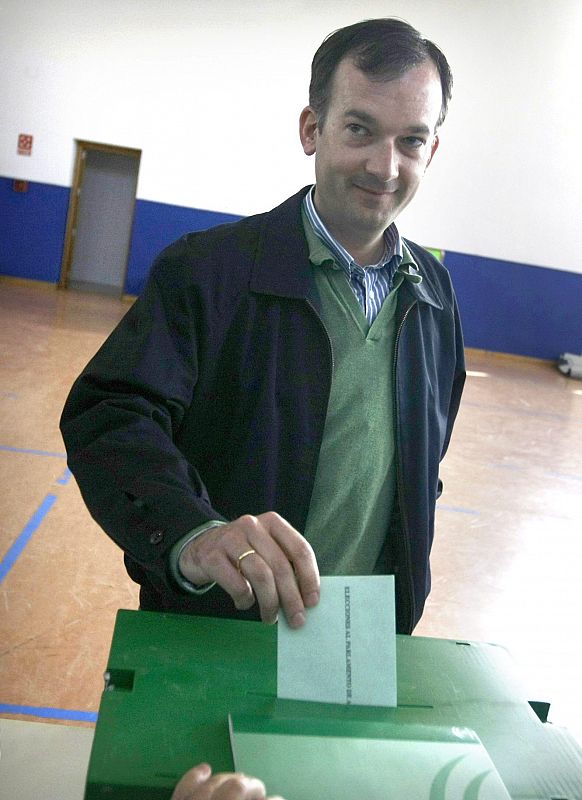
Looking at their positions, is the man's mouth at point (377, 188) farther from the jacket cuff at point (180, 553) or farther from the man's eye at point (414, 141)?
the jacket cuff at point (180, 553)

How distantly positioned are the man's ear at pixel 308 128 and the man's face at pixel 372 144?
0.03 m

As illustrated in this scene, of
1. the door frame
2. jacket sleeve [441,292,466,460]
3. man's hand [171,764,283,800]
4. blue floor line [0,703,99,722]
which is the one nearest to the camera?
man's hand [171,764,283,800]

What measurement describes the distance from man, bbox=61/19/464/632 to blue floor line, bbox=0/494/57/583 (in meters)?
1.97

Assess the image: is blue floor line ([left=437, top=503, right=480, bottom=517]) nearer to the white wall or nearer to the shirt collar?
the shirt collar

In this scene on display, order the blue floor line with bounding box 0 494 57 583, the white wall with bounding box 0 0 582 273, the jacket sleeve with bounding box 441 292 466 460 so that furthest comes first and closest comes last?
the white wall with bounding box 0 0 582 273 → the blue floor line with bounding box 0 494 57 583 → the jacket sleeve with bounding box 441 292 466 460

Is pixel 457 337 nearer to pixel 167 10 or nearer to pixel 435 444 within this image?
pixel 435 444

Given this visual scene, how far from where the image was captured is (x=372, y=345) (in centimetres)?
134

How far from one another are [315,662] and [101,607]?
2263 millimetres

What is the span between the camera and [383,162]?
1268 mm

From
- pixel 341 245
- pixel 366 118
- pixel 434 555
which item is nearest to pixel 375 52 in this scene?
pixel 366 118

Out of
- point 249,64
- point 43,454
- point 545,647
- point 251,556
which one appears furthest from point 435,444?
point 249,64

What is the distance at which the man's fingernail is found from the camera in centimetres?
86

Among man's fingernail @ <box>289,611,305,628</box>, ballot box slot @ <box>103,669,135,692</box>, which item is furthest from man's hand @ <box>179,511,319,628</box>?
ballot box slot @ <box>103,669,135,692</box>

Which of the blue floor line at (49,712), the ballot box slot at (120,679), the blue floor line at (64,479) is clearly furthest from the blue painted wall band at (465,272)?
the ballot box slot at (120,679)
